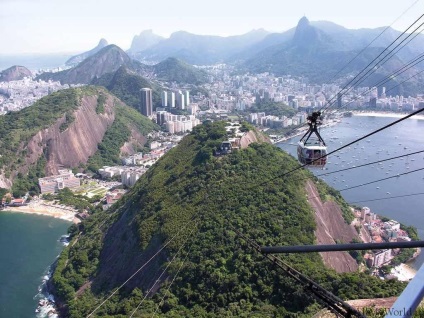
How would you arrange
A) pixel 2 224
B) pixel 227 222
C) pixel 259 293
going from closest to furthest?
pixel 259 293 < pixel 227 222 < pixel 2 224

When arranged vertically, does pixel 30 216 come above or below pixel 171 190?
below

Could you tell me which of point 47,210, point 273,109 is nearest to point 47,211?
point 47,210

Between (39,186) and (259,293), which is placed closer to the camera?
(259,293)

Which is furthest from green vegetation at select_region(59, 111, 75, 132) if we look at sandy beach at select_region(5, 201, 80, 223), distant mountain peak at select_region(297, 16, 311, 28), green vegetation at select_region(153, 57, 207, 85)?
distant mountain peak at select_region(297, 16, 311, 28)

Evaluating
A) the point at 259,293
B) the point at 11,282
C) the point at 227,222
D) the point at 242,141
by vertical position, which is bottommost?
the point at 11,282

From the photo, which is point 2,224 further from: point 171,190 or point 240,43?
point 240,43

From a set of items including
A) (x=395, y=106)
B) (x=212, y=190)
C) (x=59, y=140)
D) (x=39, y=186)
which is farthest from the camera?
(x=395, y=106)

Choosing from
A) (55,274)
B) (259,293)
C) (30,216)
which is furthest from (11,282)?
(259,293)
